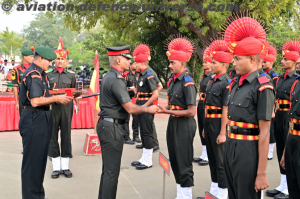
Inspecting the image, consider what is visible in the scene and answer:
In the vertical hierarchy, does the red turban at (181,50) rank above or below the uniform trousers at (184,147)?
above

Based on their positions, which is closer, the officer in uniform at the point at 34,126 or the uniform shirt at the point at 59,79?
the officer in uniform at the point at 34,126

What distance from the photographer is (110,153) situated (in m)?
3.69

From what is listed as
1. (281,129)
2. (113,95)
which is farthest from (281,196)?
(113,95)

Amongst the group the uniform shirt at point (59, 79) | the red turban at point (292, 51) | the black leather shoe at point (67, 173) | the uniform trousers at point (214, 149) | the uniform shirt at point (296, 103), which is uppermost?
the red turban at point (292, 51)

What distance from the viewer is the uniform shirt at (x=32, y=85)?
12.8ft

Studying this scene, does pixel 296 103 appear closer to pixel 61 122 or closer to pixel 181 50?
pixel 181 50

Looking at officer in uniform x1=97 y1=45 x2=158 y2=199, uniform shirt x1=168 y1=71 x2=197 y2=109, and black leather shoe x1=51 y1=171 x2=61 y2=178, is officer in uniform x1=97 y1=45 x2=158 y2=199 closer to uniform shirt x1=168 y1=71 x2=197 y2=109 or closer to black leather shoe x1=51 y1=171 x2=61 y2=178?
uniform shirt x1=168 y1=71 x2=197 y2=109

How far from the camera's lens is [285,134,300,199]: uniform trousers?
3.09 m

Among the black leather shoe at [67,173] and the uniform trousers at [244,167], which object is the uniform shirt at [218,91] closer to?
the uniform trousers at [244,167]

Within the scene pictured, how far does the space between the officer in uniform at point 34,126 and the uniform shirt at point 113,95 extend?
84 centimetres

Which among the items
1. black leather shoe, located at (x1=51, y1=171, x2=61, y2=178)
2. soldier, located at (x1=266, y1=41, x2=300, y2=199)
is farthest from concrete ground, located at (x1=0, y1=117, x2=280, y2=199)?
soldier, located at (x1=266, y1=41, x2=300, y2=199)

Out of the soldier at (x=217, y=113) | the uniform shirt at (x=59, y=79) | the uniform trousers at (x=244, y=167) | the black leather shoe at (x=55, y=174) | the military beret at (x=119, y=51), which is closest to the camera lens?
the uniform trousers at (x=244, y=167)

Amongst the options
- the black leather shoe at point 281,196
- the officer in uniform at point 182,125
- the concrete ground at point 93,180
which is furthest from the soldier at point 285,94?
the officer in uniform at point 182,125

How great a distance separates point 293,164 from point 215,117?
1.57m
